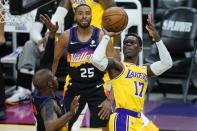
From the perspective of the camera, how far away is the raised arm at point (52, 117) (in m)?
5.87

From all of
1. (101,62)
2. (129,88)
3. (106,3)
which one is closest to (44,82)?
(101,62)

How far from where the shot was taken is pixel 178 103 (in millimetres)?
9758

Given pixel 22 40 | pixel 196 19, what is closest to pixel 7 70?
pixel 22 40

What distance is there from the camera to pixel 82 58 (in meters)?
6.96

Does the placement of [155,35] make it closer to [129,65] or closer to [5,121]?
[129,65]

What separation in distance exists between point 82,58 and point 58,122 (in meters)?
1.22

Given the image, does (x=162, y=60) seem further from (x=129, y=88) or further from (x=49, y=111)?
(x=49, y=111)

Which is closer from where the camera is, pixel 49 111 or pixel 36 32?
pixel 49 111

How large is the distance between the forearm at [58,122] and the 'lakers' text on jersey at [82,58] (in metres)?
1.15

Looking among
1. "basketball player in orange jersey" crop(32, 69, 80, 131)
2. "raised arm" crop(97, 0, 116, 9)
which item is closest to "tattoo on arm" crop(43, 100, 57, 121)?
"basketball player in orange jersey" crop(32, 69, 80, 131)

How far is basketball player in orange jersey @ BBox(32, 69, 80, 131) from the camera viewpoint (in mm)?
5898

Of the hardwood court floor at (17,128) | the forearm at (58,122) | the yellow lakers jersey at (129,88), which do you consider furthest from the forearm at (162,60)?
the hardwood court floor at (17,128)

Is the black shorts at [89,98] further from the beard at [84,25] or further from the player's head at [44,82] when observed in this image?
the player's head at [44,82]

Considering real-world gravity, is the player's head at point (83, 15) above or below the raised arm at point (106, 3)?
below
